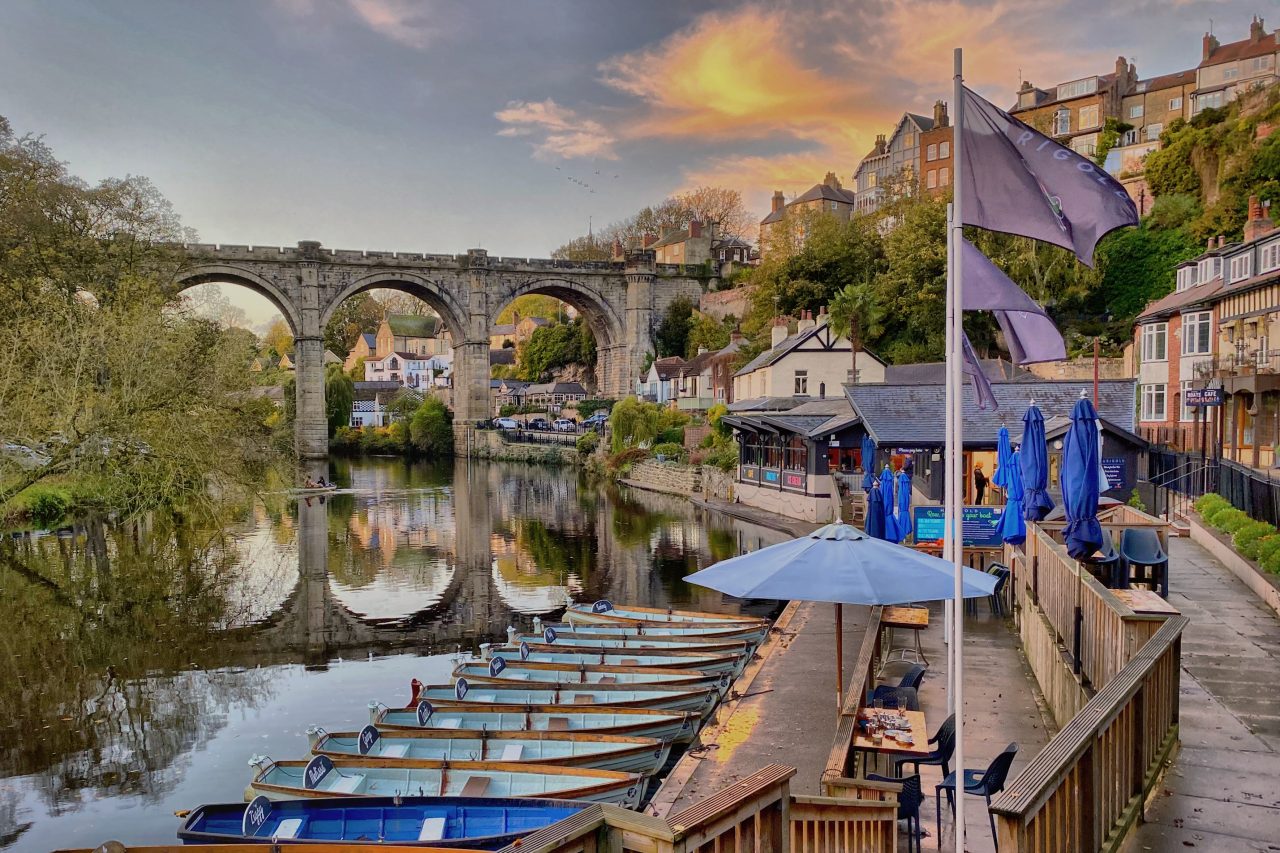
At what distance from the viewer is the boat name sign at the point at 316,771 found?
28.8 feet

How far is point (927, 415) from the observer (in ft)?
94.5

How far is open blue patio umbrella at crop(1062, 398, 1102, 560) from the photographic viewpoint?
9156 millimetres

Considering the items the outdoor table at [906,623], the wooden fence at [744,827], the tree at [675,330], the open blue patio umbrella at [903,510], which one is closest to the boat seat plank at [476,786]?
the outdoor table at [906,623]

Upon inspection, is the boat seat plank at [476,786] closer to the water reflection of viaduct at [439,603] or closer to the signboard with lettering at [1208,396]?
the water reflection of viaduct at [439,603]

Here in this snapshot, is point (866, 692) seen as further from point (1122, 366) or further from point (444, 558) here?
point (1122, 366)

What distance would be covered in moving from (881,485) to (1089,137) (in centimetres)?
5563

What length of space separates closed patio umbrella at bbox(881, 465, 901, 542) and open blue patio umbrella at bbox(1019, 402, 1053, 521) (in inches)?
190

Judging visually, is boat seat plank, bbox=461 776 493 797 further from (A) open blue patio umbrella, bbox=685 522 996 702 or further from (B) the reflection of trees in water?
(B) the reflection of trees in water

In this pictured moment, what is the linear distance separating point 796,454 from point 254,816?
27.1 metres

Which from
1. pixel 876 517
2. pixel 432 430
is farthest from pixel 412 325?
pixel 876 517

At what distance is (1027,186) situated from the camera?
5711 millimetres

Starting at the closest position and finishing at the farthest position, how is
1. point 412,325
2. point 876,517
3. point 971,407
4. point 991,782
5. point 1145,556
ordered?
1. point 991,782
2. point 1145,556
3. point 876,517
4. point 971,407
5. point 412,325

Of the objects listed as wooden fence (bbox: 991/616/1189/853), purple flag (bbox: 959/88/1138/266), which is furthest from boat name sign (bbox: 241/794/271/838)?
purple flag (bbox: 959/88/1138/266)

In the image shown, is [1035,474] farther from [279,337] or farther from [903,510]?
[279,337]
